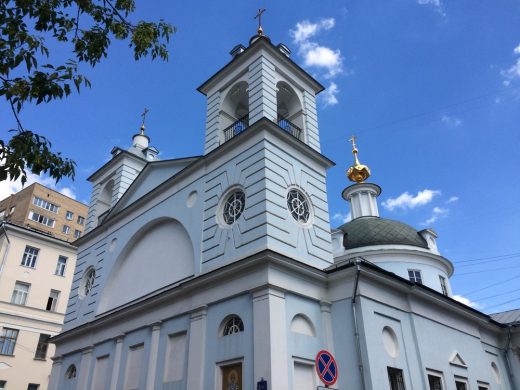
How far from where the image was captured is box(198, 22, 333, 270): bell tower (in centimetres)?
1466

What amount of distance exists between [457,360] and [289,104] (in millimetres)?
11969

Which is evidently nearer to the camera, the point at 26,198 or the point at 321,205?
the point at 321,205

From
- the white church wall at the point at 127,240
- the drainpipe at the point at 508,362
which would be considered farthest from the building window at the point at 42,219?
the drainpipe at the point at 508,362

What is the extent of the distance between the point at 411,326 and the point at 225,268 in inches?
270

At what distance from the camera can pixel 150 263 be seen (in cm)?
1902

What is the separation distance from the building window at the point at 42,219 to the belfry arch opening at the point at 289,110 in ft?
121

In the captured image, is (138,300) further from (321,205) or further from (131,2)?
(131,2)

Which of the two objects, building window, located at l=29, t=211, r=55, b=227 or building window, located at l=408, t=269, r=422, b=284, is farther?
building window, located at l=29, t=211, r=55, b=227

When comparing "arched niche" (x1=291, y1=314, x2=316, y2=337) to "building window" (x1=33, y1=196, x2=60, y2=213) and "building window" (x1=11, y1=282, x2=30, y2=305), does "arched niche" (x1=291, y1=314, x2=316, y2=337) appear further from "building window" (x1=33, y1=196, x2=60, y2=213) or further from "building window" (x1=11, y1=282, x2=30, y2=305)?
"building window" (x1=33, y1=196, x2=60, y2=213)

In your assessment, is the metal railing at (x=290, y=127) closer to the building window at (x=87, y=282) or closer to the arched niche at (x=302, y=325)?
the arched niche at (x=302, y=325)

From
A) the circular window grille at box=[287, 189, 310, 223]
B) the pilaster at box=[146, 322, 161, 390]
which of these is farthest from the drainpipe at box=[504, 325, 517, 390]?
the pilaster at box=[146, 322, 161, 390]

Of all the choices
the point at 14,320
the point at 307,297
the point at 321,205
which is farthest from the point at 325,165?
the point at 14,320

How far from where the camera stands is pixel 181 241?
58.5ft

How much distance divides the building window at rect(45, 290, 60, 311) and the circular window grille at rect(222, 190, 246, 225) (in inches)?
860
